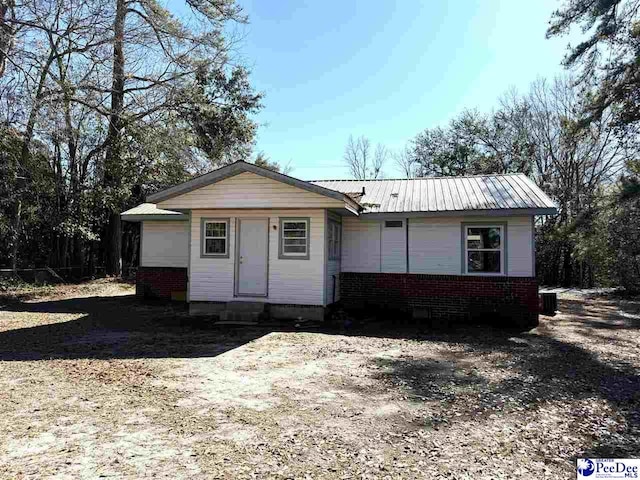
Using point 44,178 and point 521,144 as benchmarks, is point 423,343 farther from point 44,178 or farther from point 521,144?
point 521,144

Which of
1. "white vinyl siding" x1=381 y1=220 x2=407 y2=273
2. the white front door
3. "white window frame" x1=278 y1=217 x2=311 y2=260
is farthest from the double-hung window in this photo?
"white vinyl siding" x1=381 y1=220 x2=407 y2=273

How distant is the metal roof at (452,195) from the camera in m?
10.4

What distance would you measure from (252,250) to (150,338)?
10.8 ft

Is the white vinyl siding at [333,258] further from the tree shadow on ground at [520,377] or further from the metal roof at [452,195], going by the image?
the tree shadow on ground at [520,377]

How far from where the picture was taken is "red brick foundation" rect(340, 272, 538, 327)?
10352 mm

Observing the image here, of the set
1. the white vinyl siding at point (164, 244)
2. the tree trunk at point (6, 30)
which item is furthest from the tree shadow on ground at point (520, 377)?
the tree trunk at point (6, 30)

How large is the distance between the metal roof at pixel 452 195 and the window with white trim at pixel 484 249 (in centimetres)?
67

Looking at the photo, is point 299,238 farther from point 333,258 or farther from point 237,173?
point 237,173

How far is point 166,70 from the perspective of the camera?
1852 centimetres

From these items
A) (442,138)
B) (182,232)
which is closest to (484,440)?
(182,232)

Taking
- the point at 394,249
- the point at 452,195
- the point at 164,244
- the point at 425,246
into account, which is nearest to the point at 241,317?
the point at 394,249

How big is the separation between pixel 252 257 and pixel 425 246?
4328 mm

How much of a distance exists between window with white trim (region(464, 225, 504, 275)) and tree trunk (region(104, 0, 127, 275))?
12946 millimetres

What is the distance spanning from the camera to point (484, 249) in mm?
10812
